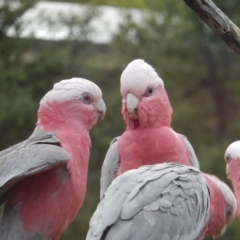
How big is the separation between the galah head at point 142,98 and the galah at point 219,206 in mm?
500

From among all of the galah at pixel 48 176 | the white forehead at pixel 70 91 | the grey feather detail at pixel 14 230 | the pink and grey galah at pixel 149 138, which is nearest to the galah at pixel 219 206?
the pink and grey galah at pixel 149 138

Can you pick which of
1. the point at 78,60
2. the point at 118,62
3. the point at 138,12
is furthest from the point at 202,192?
the point at 138,12

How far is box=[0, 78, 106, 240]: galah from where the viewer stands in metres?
3.55

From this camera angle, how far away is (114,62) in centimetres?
988

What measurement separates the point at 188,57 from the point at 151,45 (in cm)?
61

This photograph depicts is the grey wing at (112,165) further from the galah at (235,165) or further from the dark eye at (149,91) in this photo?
the galah at (235,165)

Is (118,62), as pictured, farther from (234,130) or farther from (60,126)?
(60,126)

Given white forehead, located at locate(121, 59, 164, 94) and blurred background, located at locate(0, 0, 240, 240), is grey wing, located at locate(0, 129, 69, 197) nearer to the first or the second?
white forehead, located at locate(121, 59, 164, 94)

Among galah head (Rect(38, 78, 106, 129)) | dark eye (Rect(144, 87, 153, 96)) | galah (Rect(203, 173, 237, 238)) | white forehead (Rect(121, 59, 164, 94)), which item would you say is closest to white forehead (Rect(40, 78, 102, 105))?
galah head (Rect(38, 78, 106, 129))

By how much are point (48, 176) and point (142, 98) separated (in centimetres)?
77

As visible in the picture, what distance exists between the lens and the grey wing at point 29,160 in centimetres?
346

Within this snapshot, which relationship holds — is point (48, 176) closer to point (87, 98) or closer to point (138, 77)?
point (87, 98)

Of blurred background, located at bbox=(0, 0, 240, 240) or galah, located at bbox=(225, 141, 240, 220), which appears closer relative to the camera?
galah, located at bbox=(225, 141, 240, 220)

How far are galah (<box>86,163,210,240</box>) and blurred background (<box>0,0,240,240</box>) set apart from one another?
4216mm
